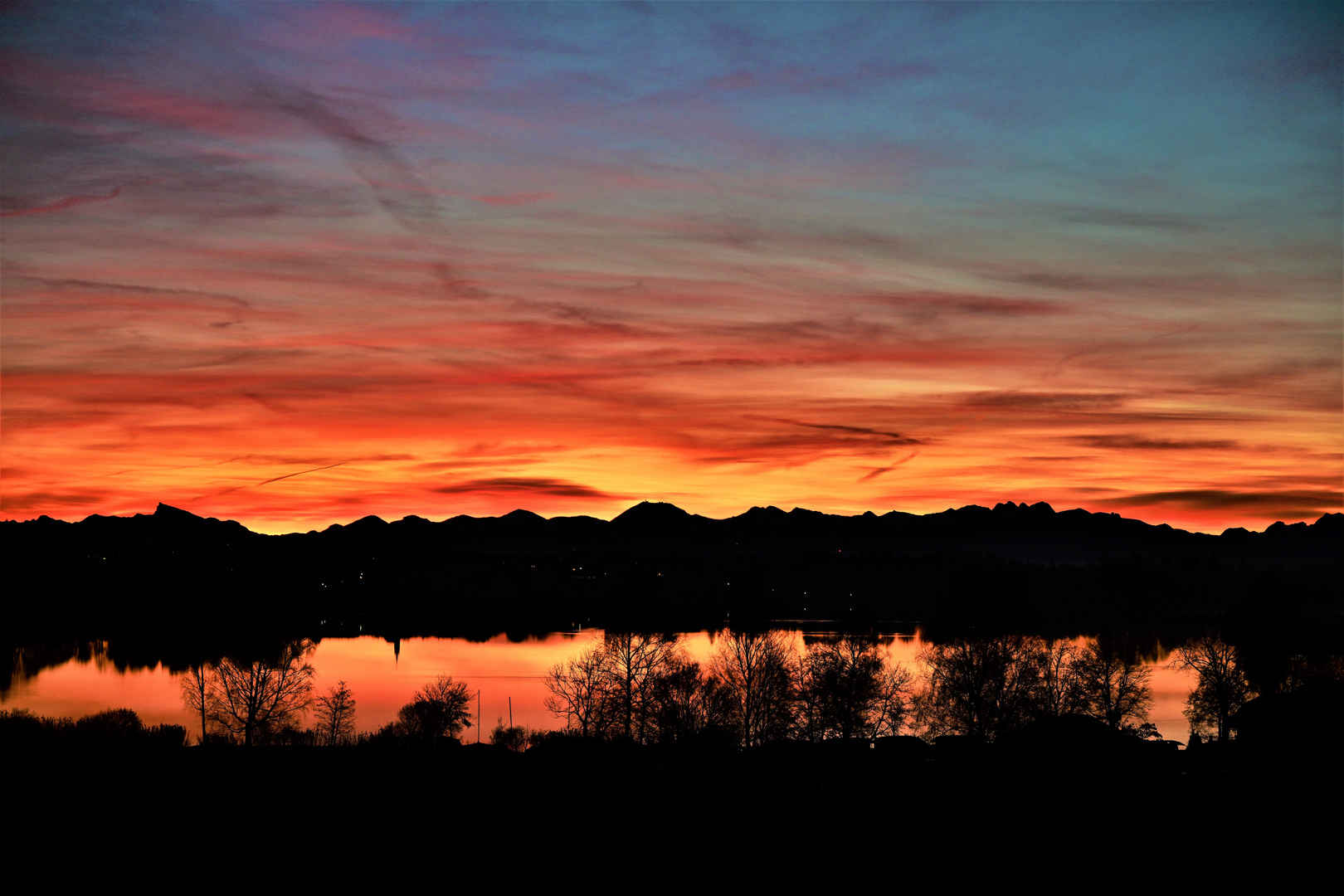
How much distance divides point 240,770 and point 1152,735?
264 feet

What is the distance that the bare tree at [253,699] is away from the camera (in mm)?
88812

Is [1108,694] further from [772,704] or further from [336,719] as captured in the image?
[336,719]

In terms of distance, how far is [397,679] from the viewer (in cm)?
13212

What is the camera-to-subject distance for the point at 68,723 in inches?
3108

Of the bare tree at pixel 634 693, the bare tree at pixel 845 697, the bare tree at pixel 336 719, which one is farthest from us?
the bare tree at pixel 336 719

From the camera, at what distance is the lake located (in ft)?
345

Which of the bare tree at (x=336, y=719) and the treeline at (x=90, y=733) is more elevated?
the treeline at (x=90, y=733)

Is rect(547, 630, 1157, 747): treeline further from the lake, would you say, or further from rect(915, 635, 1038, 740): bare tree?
the lake

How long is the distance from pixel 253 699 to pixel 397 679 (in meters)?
46.0

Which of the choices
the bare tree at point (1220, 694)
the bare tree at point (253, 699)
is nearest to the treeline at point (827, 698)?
the bare tree at point (1220, 694)

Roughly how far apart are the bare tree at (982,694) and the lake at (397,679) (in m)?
22.2

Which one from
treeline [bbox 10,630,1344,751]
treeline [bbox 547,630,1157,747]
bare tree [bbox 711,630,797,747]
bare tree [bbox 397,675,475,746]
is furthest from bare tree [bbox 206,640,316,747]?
bare tree [bbox 711,630,797,747]

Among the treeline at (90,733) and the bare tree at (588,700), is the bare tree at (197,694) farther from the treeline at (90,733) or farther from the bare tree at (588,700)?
the bare tree at (588,700)

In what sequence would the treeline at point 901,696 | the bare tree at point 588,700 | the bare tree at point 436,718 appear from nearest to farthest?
the treeline at point 901,696, the bare tree at point 436,718, the bare tree at point 588,700
